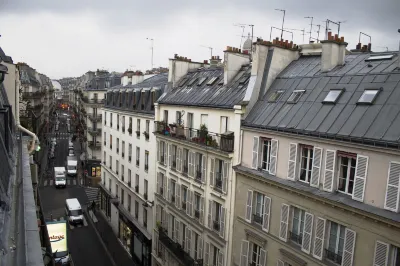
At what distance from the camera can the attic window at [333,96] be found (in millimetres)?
16423

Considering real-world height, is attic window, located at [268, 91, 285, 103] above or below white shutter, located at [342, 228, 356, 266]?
above

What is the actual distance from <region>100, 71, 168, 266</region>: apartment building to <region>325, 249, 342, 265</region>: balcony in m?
18.2

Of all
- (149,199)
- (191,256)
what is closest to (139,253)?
(149,199)

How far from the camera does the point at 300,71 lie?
2044 cm

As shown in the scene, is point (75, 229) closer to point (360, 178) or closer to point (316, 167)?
point (316, 167)

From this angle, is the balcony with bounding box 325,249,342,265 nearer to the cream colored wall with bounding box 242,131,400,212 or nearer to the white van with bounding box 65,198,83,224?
the cream colored wall with bounding box 242,131,400,212

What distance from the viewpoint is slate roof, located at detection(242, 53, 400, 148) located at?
13.8 meters

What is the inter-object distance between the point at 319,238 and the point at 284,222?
218 cm

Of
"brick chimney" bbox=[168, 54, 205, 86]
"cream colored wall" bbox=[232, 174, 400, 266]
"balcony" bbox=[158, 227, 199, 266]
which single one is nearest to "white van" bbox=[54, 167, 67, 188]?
"balcony" bbox=[158, 227, 199, 266]

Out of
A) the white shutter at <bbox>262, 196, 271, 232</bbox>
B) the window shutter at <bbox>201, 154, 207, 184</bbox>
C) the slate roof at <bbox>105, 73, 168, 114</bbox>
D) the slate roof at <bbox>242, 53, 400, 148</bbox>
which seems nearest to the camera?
the slate roof at <bbox>242, 53, 400, 148</bbox>

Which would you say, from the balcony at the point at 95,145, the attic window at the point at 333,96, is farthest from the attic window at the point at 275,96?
the balcony at the point at 95,145

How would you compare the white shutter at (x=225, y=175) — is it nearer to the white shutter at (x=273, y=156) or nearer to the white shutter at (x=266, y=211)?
the white shutter at (x=266, y=211)

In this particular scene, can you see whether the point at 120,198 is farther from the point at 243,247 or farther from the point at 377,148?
the point at 377,148

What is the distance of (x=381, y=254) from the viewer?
12594 millimetres
